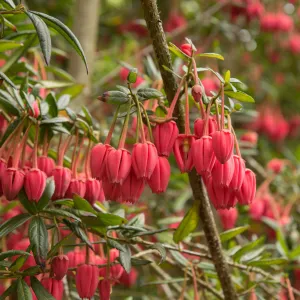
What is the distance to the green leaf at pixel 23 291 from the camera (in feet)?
3.64

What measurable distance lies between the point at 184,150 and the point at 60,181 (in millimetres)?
267

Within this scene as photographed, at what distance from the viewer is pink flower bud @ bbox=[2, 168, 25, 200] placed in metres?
1.15

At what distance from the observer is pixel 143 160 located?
1.08 m

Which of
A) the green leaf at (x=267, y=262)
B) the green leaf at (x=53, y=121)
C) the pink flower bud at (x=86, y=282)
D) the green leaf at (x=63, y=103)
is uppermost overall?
the green leaf at (x=63, y=103)

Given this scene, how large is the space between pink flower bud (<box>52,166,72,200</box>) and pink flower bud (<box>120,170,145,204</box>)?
167 mm

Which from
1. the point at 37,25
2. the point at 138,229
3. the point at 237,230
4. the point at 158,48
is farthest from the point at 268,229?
the point at 37,25

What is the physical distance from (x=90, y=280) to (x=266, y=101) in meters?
2.53

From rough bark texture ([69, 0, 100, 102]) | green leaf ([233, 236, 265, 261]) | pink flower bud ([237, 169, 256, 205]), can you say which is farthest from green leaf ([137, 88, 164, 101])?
rough bark texture ([69, 0, 100, 102])

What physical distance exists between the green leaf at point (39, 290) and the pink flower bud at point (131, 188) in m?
0.22

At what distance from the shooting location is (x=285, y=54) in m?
3.52

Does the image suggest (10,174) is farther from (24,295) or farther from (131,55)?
(131,55)

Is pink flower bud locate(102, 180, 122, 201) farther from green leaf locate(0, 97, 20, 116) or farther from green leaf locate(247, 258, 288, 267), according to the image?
green leaf locate(247, 258, 288, 267)

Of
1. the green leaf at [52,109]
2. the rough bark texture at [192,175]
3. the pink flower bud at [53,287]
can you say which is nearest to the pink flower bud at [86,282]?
the pink flower bud at [53,287]

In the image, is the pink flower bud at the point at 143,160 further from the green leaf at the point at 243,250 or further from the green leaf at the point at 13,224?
the green leaf at the point at 243,250
